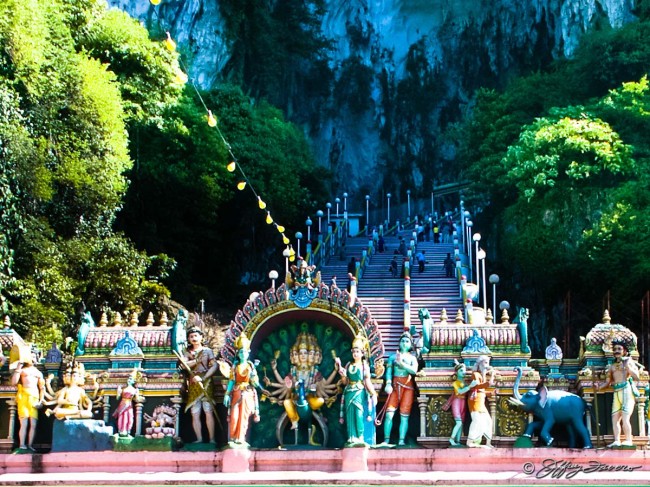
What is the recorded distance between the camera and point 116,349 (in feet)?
74.5

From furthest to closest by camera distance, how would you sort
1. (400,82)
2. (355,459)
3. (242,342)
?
(400,82) → (242,342) → (355,459)

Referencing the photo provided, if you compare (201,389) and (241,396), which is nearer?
(241,396)

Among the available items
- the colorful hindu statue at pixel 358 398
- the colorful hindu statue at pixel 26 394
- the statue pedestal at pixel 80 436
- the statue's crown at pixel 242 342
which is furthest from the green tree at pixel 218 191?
the colorful hindu statue at pixel 358 398

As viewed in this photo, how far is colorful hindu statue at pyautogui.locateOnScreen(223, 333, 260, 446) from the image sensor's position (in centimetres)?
2162

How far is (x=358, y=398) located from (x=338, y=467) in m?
1.18

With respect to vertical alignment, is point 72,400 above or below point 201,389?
below

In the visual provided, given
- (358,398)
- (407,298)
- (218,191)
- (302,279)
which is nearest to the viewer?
(358,398)

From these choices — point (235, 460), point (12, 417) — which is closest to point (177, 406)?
point (235, 460)

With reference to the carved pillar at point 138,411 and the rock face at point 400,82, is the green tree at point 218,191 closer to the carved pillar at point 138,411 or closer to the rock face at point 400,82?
the rock face at point 400,82

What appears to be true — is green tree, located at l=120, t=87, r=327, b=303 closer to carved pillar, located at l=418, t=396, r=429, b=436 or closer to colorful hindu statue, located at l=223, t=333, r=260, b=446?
colorful hindu statue, located at l=223, t=333, r=260, b=446

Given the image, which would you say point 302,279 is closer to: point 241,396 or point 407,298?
point 241,396

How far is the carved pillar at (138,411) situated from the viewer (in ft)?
73.3

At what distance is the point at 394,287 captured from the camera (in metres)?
37.0

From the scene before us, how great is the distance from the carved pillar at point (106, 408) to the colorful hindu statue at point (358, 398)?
395cm
